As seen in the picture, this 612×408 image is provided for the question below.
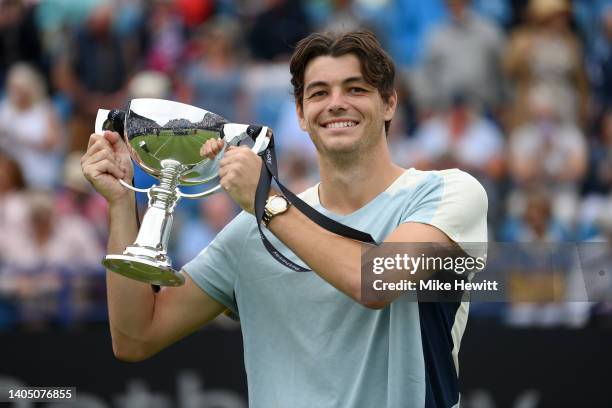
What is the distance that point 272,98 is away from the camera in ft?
33.1

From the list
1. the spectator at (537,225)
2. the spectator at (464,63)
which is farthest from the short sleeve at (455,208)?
the spectator at (464,63)

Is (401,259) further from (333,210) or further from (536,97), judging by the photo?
(536,97)

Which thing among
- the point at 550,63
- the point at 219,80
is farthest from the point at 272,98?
the point at 550,63

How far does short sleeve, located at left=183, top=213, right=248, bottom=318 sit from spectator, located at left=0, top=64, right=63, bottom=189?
5727mm

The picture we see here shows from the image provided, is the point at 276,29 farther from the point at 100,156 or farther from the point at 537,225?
the point at 100,156

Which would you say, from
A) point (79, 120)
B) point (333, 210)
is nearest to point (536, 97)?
point (79, 120)

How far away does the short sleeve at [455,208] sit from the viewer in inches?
155

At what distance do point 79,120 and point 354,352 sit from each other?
266 inches

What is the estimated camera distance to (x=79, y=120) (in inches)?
405

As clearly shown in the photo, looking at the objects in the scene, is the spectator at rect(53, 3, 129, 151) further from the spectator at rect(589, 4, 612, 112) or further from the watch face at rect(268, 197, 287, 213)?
the watch face at rect(268, 197, 287, 213)

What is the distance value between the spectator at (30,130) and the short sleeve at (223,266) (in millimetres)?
5727

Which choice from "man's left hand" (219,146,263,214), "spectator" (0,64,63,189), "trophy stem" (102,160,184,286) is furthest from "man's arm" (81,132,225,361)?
"spectator" (0,64,63,189)

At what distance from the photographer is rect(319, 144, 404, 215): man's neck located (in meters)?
4.19

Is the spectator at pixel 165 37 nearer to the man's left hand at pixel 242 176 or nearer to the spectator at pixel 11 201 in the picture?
the spectator at pixel 11 201
